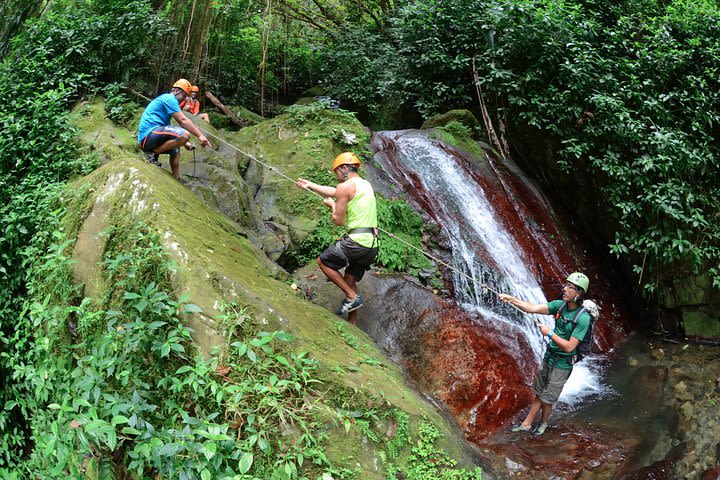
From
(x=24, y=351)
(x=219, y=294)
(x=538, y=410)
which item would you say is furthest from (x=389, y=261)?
(x=24, y=351)

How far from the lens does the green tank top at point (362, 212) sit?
18.1 feet

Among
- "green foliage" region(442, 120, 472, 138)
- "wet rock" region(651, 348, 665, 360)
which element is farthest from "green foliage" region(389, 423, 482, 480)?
"green foliage" region(442, 120, 472, 138)

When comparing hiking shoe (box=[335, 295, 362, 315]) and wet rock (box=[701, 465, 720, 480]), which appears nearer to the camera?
wet rock (box=[701, 465, 720, 480])

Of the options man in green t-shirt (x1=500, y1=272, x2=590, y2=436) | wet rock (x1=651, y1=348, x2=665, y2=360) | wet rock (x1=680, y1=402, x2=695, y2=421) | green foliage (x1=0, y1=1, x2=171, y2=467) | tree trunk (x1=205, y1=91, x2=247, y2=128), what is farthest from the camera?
tree trunk (x1=205, y1=91, x2=247, y2=128)

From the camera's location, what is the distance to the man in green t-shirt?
5.28 meters

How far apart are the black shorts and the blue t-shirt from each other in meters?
2.40

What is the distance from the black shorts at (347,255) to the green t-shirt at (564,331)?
2.03 metres

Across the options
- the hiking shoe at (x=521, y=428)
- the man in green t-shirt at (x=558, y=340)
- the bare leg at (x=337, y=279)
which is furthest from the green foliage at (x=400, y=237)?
the hiking shoe at (x=521, y=428)

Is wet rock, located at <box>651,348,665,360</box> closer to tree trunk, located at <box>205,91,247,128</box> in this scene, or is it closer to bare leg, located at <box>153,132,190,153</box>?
bare leg, located at <box>153,132,190,153</box>

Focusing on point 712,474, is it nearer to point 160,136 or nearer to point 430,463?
point 430,463

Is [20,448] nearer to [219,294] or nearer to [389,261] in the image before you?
[219,294]

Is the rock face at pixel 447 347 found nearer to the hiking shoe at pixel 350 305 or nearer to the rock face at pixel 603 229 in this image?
the hiking shoe at pixel 350 305

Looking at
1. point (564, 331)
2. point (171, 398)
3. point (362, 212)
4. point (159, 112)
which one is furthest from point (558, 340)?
point (159, 112)

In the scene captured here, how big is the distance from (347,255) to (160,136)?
8.45 ft
